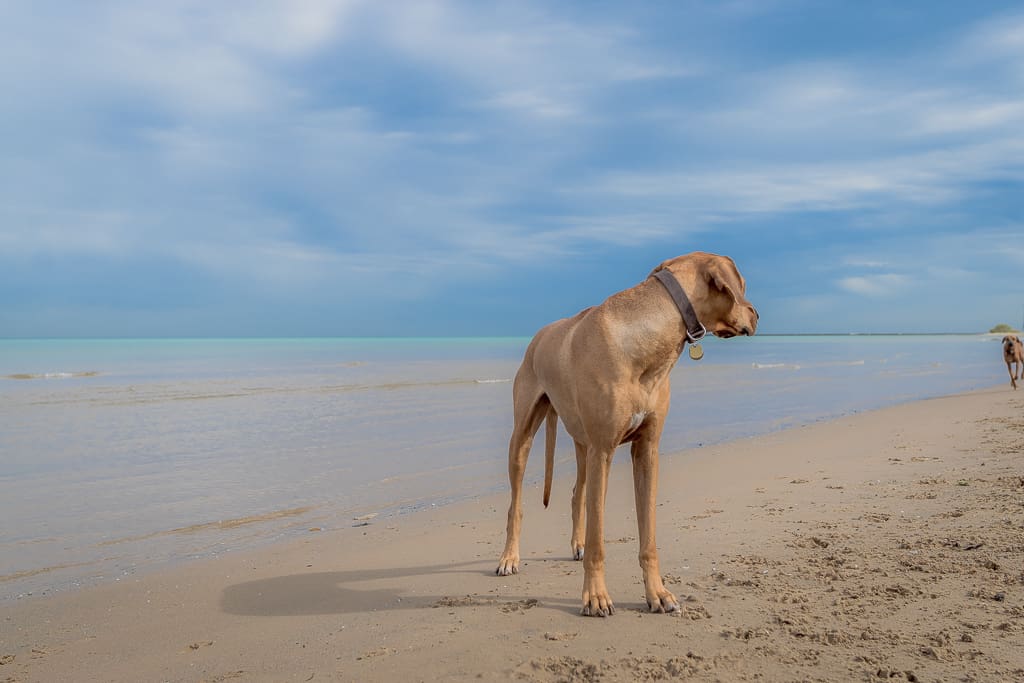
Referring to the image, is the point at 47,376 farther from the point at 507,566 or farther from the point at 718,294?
the point at 718,294

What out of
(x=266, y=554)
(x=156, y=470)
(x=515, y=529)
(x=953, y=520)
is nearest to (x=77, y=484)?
(x=156, y=470)

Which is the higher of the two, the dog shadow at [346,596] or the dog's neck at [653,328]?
the dog's neck at [653,328]

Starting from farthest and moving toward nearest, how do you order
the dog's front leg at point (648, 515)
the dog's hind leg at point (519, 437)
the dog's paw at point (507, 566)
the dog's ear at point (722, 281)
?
the dog's paw at point (507, 566) < the dog's hind leg at point (519, 437) < the dog's front leg at point (648, 515) < the dog's ear at point (722, 281)

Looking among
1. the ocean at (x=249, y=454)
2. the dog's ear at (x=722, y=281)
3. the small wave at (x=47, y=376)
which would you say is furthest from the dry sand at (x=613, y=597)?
the small wave at (x=47, y=376)

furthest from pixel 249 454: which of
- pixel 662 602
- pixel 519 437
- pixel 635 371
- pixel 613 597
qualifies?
pixel 635 371

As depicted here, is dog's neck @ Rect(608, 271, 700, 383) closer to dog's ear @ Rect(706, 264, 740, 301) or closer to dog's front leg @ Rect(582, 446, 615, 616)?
dog's ear @ Rect(706, 264, 740, 301)

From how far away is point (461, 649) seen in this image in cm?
397

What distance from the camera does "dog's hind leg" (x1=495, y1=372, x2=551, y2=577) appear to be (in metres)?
5.21

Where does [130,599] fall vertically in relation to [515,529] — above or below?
below

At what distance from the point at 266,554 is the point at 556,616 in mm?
3250

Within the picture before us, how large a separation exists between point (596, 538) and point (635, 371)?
1.04 metres

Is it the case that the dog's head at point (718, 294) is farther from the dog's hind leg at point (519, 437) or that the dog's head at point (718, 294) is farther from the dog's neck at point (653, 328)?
the dog's hind leg at point (519, 437)

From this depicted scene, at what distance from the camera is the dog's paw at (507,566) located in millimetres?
5496

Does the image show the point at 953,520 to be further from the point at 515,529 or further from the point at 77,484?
the point at 77,484
